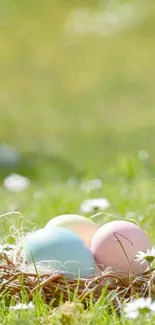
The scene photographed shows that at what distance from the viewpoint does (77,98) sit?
13734 millimetres

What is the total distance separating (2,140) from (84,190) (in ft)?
19.1

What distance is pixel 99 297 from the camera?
2.89m

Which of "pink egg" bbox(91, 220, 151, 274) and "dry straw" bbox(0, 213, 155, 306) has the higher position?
"pink egg" bbox(91, 220, 151, 274)

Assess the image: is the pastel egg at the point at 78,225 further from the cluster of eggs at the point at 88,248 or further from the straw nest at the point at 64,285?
the straw nest at the point at 64,285

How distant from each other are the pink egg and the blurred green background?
1395mm

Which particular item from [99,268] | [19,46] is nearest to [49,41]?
[19,46]

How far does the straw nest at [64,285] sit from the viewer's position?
9.42 ft

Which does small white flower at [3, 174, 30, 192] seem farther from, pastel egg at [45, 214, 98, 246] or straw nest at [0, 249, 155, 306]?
straw nest at [0, 249, 155, 306]

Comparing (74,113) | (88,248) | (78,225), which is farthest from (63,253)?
(74,113)

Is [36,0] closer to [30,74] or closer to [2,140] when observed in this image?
[30,74]

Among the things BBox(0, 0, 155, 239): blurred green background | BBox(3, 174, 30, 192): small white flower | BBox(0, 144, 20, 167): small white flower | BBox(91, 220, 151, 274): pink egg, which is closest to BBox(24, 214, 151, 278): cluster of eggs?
BBox(91, 220, 151, 274): pink egg

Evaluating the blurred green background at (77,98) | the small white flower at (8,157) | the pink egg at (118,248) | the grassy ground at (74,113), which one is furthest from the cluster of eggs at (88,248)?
the small white flower at (8,157)

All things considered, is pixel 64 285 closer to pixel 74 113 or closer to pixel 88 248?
pixel 88 248

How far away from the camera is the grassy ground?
513cm
